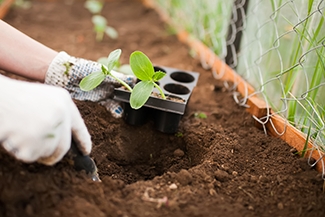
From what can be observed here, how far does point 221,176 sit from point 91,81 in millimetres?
598

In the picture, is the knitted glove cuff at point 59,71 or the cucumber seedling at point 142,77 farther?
the knitted glove cuff at point 59,71

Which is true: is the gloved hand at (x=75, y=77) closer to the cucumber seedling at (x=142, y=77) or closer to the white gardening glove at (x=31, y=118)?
the cucumber seedling at (x=142, y=77)

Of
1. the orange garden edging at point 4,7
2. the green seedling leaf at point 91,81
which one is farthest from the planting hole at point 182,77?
the orange garden edging at point 4,7

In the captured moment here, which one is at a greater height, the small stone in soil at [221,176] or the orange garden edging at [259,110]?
the orange garden edging at [259,110]

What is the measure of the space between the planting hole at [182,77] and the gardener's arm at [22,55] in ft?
1.96

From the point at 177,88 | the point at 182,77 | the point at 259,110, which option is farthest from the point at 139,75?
the point at 259,110

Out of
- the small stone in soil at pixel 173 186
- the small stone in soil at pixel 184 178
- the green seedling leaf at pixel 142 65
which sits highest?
the green seedling leaf at pixel 142 65

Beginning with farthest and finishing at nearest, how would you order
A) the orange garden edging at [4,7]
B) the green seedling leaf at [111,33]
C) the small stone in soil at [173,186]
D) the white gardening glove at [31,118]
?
the orange garden edging at [4,7] → the green seedling leaf at [111,33] → the small stone in soil at [173,186] → the white gardening glove at [31,118]

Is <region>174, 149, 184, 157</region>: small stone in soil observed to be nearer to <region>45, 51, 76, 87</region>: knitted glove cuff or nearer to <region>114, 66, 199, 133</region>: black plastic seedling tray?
<region>114, 66, 199, 133</region>: black plastic seedling tray

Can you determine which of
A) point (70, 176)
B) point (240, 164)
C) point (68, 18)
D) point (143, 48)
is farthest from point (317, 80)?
point (68, 18)

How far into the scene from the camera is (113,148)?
1.06m

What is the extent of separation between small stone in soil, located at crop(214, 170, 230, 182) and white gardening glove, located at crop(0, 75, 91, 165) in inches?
20.8

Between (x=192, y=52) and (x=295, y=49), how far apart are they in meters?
0.96

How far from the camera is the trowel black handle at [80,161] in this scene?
749mm
